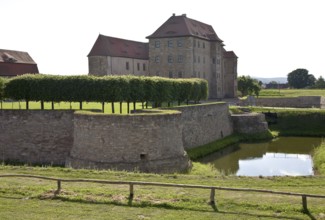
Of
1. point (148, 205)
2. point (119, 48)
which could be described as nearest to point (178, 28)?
point (119, 48)

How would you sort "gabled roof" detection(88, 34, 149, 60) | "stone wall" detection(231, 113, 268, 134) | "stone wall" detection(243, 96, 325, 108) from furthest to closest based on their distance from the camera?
1. "stone wall" detection(243, 96, 325, 108)
2. "gabled roof" detection(88, 34, 149, 60)
3. "stone wall" detection(231, 113, 268, 134)

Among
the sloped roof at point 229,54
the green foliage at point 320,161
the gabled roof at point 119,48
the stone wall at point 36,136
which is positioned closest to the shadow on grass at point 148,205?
the stone wall at point 36,136

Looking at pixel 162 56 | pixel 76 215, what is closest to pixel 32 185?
pixel 76 215

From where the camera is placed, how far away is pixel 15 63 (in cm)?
5153

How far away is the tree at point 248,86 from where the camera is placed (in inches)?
2709

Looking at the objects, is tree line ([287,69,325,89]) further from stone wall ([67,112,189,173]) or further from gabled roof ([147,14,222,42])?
stone wall ([67,112,189,173])

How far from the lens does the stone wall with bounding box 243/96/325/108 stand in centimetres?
5059

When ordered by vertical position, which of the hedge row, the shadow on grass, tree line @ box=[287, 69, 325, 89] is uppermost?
tree line @ box=[287, 69, 325, 89]

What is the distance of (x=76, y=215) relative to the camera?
1034 cm

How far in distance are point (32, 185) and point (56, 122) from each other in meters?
10.4

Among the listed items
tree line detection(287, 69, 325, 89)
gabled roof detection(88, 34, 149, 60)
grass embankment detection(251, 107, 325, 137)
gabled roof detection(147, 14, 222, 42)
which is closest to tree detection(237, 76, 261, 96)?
gabled roof detection(147, 14, 222, 42)

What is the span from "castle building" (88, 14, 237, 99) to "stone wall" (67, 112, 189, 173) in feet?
91.4

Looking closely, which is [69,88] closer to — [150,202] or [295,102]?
[150,202]

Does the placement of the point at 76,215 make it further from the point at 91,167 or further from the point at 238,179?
the point at 91,167
